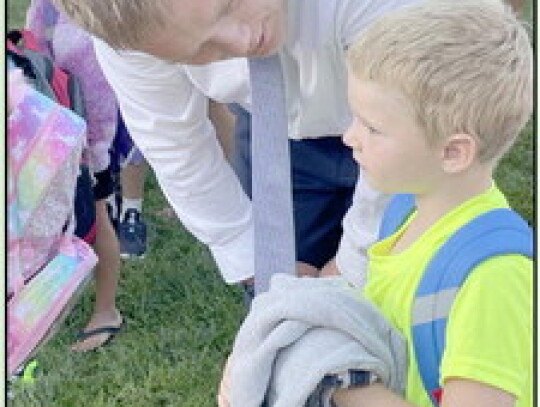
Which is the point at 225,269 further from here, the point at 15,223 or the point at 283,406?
the point at 283,406

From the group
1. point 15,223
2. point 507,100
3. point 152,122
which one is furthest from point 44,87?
point 507,100

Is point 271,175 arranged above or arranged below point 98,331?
above

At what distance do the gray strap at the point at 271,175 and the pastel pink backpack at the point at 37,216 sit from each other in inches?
12.3

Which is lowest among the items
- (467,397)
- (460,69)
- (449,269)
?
(467,397)

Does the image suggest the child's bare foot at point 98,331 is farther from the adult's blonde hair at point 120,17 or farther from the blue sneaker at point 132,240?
the adult's blonde hair at point 120,17

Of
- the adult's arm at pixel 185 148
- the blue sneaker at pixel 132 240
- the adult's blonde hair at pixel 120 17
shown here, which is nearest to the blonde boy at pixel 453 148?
the adult's blonde hair at pixel 120 17

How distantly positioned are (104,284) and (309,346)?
6.46 ft

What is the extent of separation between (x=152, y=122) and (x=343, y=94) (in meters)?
0.40

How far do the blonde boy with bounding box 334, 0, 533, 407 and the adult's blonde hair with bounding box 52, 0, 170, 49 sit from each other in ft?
0.94

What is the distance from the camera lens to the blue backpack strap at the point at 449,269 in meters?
1.46

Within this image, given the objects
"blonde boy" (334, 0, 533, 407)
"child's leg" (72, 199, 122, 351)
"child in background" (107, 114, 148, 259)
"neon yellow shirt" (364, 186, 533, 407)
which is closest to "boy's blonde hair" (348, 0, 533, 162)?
"blonde boy" (334, 0, 533, 407)

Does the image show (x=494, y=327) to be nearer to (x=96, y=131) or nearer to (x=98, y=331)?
(x=96, y=131)

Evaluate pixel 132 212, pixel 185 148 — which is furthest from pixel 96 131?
pixel 185 148

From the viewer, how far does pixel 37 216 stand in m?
1.93
